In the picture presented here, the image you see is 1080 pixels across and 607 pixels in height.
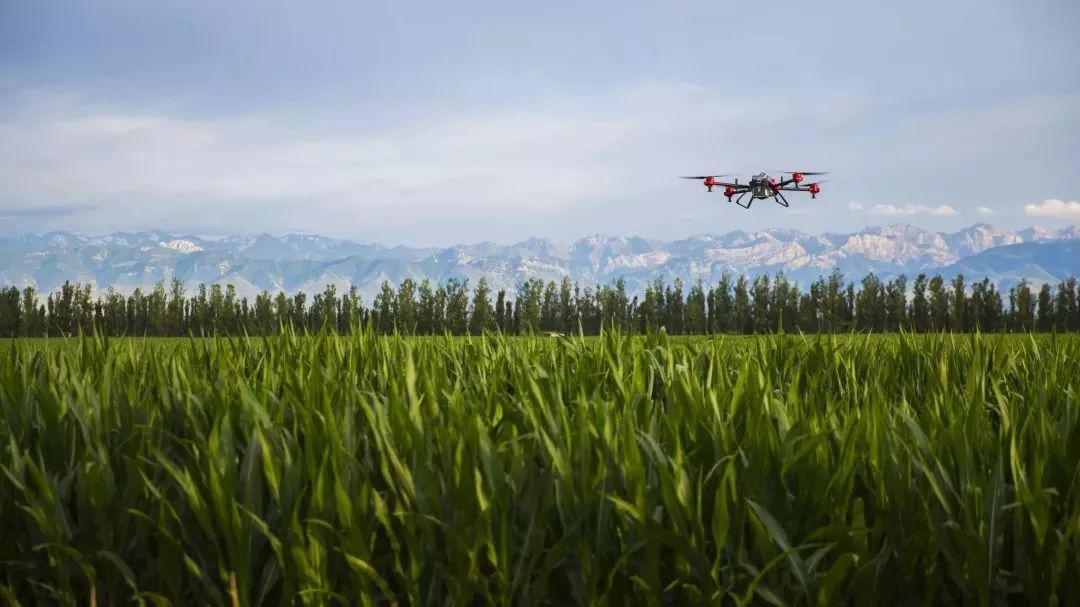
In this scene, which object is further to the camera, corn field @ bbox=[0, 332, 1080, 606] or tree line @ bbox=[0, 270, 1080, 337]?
tree line @ bbox=[0, 270, 1080, 337]

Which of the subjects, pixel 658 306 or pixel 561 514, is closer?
pixel 561 514

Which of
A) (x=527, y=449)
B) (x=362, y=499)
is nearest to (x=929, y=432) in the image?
(x=527, y=449)

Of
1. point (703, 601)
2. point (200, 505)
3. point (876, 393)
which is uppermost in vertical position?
point (876, 393)

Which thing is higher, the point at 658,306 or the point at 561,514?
the point at 658,306

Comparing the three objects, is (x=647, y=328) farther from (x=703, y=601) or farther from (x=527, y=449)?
(x=703, y=601)

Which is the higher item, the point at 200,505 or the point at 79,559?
the point at 200,505

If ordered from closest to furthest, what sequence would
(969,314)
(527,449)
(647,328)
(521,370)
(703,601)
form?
1. (703,601)
2. (527,449)
3. (521,370)
4. (647,328)
5. (969,314)

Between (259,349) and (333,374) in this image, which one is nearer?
(333,374)

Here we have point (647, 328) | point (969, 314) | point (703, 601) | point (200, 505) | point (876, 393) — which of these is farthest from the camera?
point (969, 314)

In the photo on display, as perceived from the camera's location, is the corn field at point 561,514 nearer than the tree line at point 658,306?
Yes
